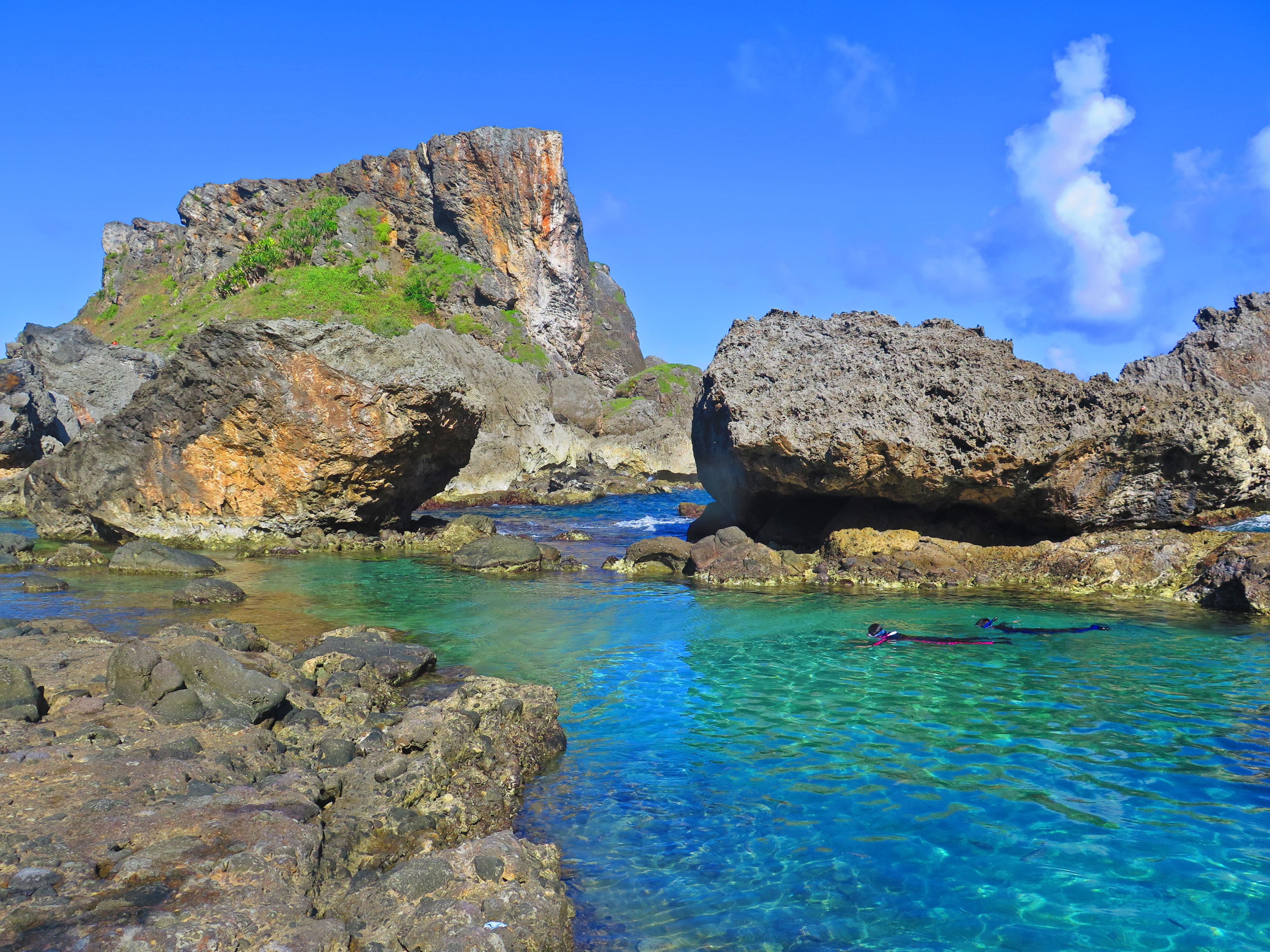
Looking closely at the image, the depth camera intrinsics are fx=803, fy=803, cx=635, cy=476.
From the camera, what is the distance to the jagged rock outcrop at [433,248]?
73.1m

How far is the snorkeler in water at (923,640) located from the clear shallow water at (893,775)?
240 mm

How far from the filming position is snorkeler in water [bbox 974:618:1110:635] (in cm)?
1188

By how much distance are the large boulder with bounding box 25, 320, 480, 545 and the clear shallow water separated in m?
7.80

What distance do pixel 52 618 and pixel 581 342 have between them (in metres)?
73.3

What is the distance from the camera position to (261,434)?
20.9 metres

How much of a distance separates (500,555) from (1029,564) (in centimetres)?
1177

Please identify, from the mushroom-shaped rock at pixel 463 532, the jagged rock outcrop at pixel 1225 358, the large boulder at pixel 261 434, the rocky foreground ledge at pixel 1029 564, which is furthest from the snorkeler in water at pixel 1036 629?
the large boulder at pixel 261 434

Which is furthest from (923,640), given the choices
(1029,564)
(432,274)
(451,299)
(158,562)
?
(432,274)

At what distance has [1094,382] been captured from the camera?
1581 centimetres

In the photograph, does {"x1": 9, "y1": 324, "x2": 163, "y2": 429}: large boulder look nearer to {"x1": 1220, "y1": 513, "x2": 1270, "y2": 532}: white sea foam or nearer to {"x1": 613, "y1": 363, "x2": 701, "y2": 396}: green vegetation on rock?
{"x1": 613, "y1": 363, "x2": 701, "y2": 396}: green vegetation on rock

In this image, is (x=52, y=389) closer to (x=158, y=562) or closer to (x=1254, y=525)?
(x=158, y=562)

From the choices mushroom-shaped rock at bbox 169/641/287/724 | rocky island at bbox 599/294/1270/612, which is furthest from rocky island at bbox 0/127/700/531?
mushroom-shaped rock at bbox 169/641/287/724

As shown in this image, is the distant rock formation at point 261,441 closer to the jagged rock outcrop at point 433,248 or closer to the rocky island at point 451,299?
the rocky island at point 451,299

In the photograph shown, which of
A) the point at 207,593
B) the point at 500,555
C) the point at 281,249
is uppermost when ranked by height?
the point at 281,249
